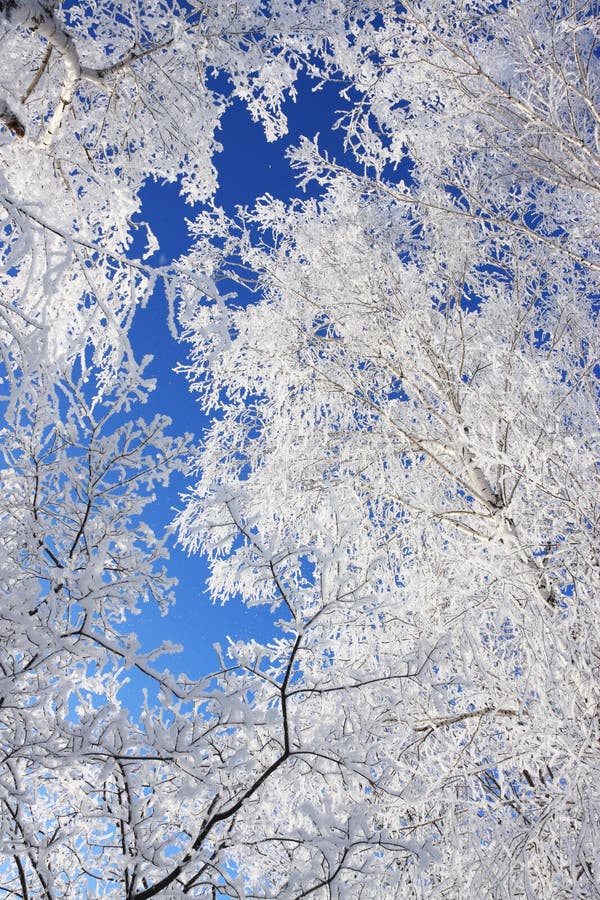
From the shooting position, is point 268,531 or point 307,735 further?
point 268,531

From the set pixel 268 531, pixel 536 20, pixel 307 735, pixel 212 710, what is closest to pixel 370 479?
pixel 268 531

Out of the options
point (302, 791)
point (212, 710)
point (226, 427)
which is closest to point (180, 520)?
point (226, 427)

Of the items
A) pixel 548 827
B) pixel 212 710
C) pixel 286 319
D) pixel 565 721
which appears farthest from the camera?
pixel 286 319

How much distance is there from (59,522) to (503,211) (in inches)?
162

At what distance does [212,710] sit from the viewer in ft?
6.59

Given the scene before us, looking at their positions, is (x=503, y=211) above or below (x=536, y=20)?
below

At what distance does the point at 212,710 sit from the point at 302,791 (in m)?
1.70

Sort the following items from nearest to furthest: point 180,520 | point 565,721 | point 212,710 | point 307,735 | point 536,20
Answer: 1. point 212,710
2. point 565,721
3. point 307,735
4. point 536,20
5. point 180,520

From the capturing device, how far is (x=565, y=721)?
7.75 ft

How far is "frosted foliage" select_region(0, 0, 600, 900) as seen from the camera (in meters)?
2.05

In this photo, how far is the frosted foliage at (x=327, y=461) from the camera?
6.74 feet

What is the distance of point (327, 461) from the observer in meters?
4.88

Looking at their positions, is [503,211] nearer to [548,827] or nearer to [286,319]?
[286,319]

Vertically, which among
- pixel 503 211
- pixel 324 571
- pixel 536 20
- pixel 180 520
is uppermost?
pixel 536 20
